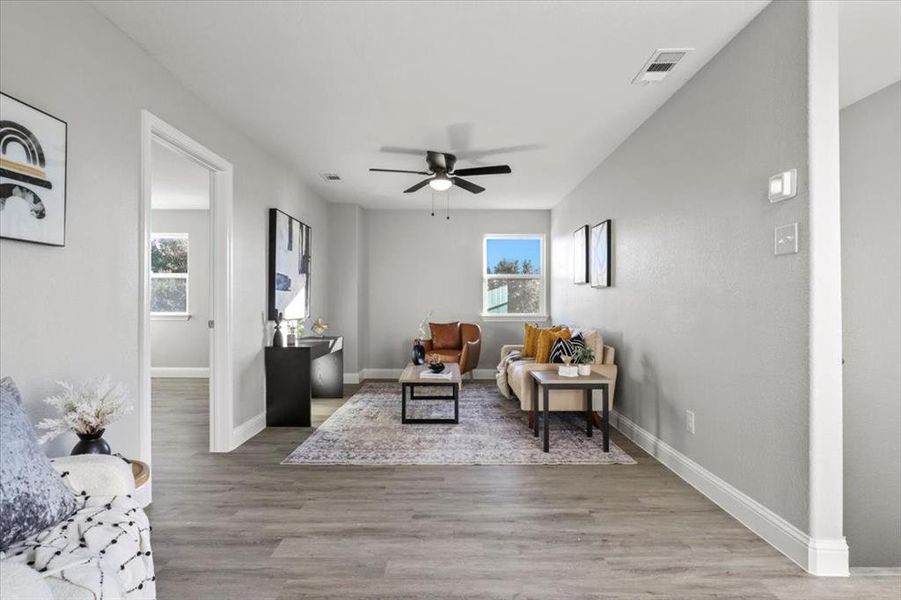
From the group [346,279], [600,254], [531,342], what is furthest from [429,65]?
[346,279]

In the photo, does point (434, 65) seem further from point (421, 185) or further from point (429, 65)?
point (421, 185)

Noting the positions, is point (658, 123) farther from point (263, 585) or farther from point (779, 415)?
point (263, 585)

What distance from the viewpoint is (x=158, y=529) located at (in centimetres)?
239

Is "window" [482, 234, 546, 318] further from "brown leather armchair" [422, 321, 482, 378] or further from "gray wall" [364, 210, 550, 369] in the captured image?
"brown leather armchair" [422, 321, 482, 378]

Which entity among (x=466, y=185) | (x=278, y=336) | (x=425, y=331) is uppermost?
(x=466, y=185)

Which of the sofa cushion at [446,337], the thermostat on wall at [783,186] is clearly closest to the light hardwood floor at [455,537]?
the thermostat on wall at [783,186]

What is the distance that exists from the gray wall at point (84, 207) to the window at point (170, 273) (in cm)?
521

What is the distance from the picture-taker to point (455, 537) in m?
2.30

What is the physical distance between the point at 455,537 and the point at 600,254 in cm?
337

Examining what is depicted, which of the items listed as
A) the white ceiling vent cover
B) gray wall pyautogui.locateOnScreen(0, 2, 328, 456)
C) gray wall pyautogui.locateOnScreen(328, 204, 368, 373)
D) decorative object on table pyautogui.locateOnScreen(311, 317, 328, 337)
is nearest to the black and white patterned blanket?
gray wall pyautogui.locateOnScreen(0, 2, 328, 456)

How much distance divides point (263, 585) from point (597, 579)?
139cm

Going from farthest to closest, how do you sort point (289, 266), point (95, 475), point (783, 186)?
point (289, 266) → point (783, 186) → point (95, 475)

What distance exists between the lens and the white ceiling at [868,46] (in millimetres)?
2312

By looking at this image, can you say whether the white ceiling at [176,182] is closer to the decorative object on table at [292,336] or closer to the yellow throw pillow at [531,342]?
the decorative object on table at [292,336]
